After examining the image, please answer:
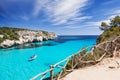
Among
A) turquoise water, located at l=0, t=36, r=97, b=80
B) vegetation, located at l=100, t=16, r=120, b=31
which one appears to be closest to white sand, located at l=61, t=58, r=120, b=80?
turquoise water, located at l=0, t=36, r=97, b=80

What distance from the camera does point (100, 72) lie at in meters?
7.96

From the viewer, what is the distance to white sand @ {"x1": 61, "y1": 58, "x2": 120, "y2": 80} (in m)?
7.29

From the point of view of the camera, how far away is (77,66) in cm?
917

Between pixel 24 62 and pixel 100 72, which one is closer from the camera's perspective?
pixel 100 72

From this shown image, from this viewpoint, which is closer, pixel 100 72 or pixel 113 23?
pixel 100 72

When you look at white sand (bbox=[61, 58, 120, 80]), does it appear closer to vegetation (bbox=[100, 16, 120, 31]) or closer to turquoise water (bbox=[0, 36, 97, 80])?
turquoise water (bbox=[0, 36, 97, 80])

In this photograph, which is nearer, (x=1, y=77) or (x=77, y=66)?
(x=77, y=66)

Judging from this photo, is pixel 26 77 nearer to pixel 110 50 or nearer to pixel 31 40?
pixel 110 50

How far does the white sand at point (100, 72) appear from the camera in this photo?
729 cm

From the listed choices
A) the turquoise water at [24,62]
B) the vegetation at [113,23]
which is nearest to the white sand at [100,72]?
the turquoise water at [24,62]

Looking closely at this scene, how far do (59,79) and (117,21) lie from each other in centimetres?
2172

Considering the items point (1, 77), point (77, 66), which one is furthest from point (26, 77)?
point (77, 66)

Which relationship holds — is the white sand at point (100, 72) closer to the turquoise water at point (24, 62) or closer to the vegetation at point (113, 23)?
the turquoise water at point (24, 62)

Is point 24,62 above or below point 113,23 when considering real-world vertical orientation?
below
